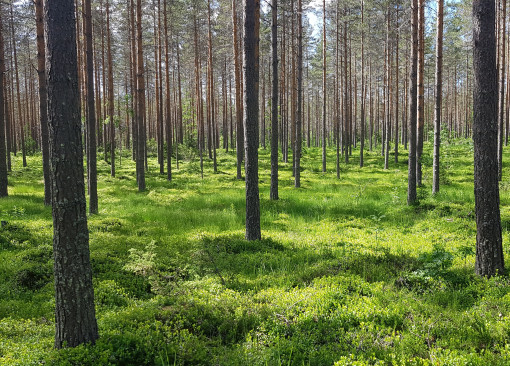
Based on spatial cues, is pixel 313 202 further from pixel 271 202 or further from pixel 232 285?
pixel 232 285

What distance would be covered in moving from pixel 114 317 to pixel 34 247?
4.47 m

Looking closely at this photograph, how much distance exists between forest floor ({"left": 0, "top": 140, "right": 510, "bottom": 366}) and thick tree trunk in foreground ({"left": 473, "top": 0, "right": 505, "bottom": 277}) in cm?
50

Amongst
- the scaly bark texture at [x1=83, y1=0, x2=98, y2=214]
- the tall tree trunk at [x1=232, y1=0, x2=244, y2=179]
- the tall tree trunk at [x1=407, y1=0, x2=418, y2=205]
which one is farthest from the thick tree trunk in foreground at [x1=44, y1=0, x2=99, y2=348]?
the tall tree trunk at [x1=232, y1=0, x2=244, y2=179]

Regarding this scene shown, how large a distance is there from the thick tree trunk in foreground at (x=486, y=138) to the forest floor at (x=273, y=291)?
0.50 m

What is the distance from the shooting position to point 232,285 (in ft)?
19.2

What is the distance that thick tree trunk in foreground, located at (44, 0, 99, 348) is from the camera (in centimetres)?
357

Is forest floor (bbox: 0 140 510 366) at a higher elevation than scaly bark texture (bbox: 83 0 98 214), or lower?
lower

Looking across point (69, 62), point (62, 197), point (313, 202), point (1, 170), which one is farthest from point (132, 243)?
point (1, 170)

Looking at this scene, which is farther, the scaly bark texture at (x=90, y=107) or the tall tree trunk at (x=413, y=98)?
the tall tree trunk at (x=413, y=98)

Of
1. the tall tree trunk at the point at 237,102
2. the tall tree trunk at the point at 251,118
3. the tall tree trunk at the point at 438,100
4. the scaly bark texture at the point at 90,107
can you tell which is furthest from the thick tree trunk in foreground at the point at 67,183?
the tall tree trunk at the point at 237,102

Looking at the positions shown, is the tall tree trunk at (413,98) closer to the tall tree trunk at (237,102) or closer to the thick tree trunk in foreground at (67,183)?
the tall tree trunk at (237,102)

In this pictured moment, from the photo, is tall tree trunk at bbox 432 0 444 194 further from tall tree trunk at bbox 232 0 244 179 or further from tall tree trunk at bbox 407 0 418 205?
tall tree trunk at bbox 232 0 244 179

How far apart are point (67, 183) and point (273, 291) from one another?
3.55 meters

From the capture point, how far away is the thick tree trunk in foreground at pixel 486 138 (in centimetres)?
535
